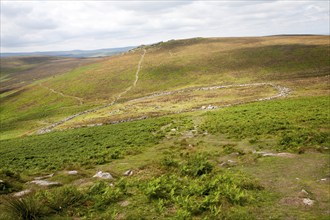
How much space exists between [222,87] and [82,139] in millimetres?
48843

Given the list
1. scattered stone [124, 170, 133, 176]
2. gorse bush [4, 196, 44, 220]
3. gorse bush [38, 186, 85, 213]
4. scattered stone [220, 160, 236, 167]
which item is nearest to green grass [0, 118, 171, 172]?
scattered stone [124, 170, 133, 176]

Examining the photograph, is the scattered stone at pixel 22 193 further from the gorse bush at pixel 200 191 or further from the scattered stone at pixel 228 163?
the scattered stone at pixel 228 163

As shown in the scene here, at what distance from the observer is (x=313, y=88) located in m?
56.1

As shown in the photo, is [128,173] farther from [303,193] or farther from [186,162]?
Answer: [303,193]

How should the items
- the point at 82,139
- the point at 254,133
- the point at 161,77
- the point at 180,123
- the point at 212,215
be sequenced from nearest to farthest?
the point at 212,215
the point at 254,133
the point at 82,139
the point at 180,123
the point at 161,77

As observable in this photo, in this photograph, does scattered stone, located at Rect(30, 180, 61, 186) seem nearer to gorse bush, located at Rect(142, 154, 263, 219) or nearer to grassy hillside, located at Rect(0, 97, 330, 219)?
grassy hillside, located at Rect(0, 97, 330, 219)

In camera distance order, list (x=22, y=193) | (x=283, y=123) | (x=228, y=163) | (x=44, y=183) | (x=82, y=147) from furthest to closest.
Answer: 1. (x=82, y=147)
2. (x=283, y=123)
3. (x=228, y=163)
4. (x=44, y=183)
5. (x=22, y=193)

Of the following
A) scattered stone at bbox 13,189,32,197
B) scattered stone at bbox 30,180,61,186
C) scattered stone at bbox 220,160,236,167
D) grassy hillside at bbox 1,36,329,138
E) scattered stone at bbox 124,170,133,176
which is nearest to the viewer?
scattered stone at bbox 13,189,32,197

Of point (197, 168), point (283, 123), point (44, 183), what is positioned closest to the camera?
point (44, 183)

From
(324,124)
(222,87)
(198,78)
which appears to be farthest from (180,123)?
(198,78)

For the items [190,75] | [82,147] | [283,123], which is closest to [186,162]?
[283,123]

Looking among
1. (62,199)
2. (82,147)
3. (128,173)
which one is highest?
(62,199)

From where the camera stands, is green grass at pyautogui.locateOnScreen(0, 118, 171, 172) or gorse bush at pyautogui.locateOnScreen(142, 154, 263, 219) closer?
gorse bush at pyautogui.locateOnScreen(142, 154, 263, 219)

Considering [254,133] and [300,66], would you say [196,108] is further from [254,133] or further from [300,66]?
[300,66]
